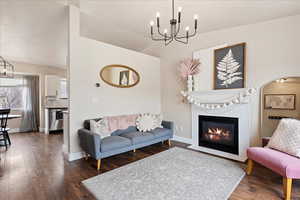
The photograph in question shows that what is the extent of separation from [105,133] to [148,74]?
2.31m

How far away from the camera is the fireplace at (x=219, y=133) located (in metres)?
3.25

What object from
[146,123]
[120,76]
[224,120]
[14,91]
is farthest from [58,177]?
[14,91]

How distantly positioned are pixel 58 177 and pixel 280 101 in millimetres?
4305

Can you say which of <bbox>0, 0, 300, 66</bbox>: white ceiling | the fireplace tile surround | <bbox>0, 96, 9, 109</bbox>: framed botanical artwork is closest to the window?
<bbox>0, 96, 9, 109</bbox>: framed botanical artwork

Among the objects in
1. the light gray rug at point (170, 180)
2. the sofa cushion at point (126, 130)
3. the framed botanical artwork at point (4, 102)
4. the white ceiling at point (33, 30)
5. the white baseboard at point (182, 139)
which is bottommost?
the light gray rug at point (170, 180)

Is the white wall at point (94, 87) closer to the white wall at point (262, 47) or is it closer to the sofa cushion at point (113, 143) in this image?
the sofa cushion at point (113, 143)

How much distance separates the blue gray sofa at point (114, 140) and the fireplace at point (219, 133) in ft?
3.10

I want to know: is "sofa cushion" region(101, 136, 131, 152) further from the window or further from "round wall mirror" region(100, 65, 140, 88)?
the window

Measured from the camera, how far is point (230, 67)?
3.30 m

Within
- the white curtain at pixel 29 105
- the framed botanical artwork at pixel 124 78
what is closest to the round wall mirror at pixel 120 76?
the framed botanical artwork at pixel 124 78

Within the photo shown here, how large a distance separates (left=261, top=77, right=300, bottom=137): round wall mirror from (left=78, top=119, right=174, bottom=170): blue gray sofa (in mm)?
2200

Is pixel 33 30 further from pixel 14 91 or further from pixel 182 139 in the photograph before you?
pixel 182 139

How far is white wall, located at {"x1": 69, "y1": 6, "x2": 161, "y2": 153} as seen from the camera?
9.64ft

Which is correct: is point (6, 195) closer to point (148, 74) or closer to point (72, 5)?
point (72, 5)
